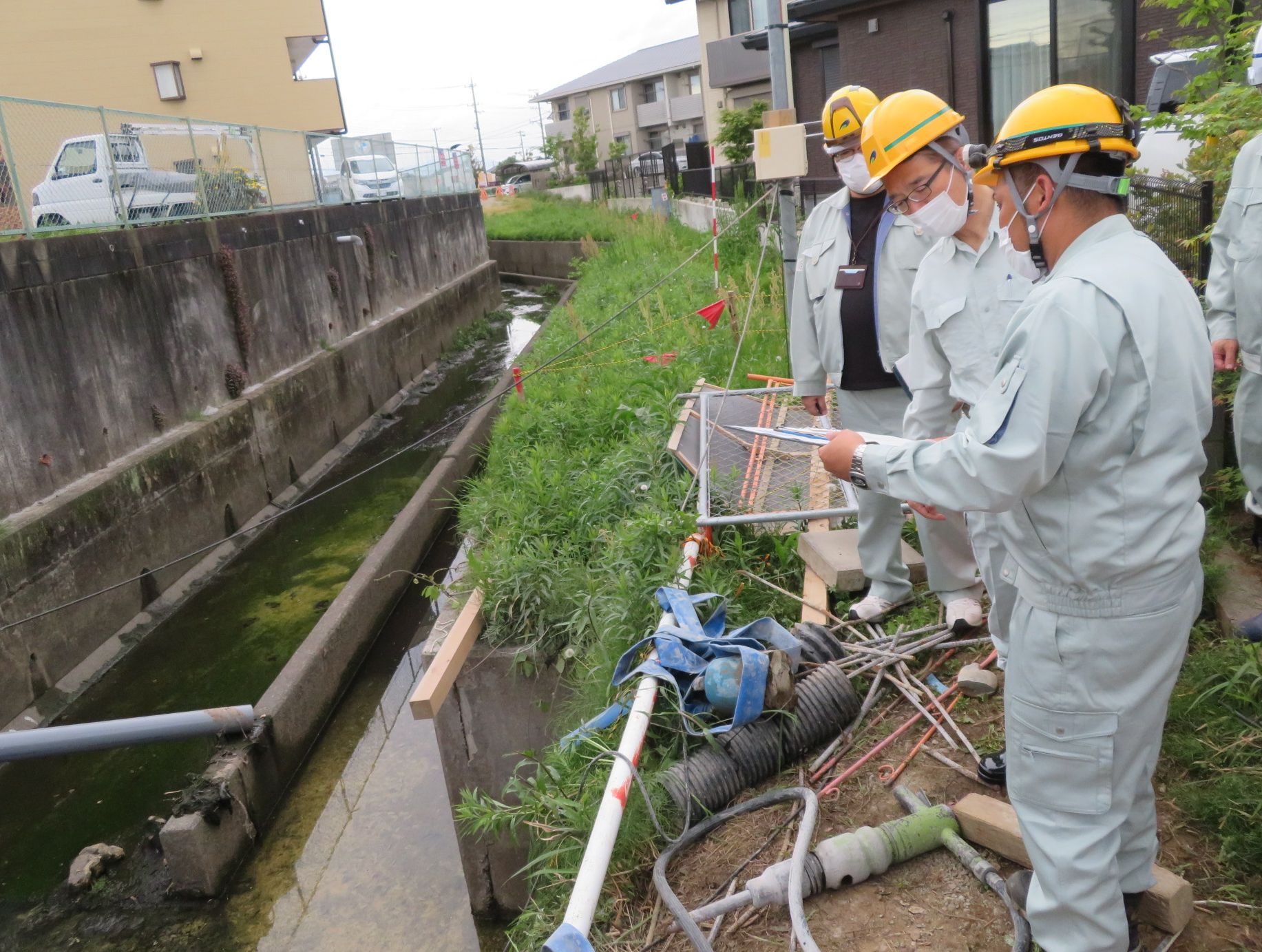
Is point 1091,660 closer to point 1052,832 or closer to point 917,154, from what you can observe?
point 1052,832

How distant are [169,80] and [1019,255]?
102 feet

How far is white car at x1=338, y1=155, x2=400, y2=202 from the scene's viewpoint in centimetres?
1852

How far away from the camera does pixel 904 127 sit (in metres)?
3.14

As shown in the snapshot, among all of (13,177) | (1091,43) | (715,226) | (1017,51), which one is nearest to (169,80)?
(13,177)

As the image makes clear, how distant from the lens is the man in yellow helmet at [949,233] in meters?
3.17

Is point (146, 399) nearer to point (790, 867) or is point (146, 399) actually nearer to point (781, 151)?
point (781, 151)

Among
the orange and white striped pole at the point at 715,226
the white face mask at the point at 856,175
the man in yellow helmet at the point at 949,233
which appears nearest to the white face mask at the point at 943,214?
the man in yellow helmet at the point at 949,233

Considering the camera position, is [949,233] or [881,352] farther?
[881,352]

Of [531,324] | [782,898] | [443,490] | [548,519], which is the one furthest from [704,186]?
[782,898]

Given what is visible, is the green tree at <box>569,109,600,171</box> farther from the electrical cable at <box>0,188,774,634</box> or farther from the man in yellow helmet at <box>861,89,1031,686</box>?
the man in yellow helmet at <box>861,89,1031,686</box>

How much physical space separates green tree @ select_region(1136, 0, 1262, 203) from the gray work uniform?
594 millimetres

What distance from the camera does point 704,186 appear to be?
28.0m

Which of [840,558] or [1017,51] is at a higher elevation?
[1017,51]

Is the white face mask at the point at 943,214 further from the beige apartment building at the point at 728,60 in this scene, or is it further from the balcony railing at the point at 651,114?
the balcony railing at the point at 651,114
